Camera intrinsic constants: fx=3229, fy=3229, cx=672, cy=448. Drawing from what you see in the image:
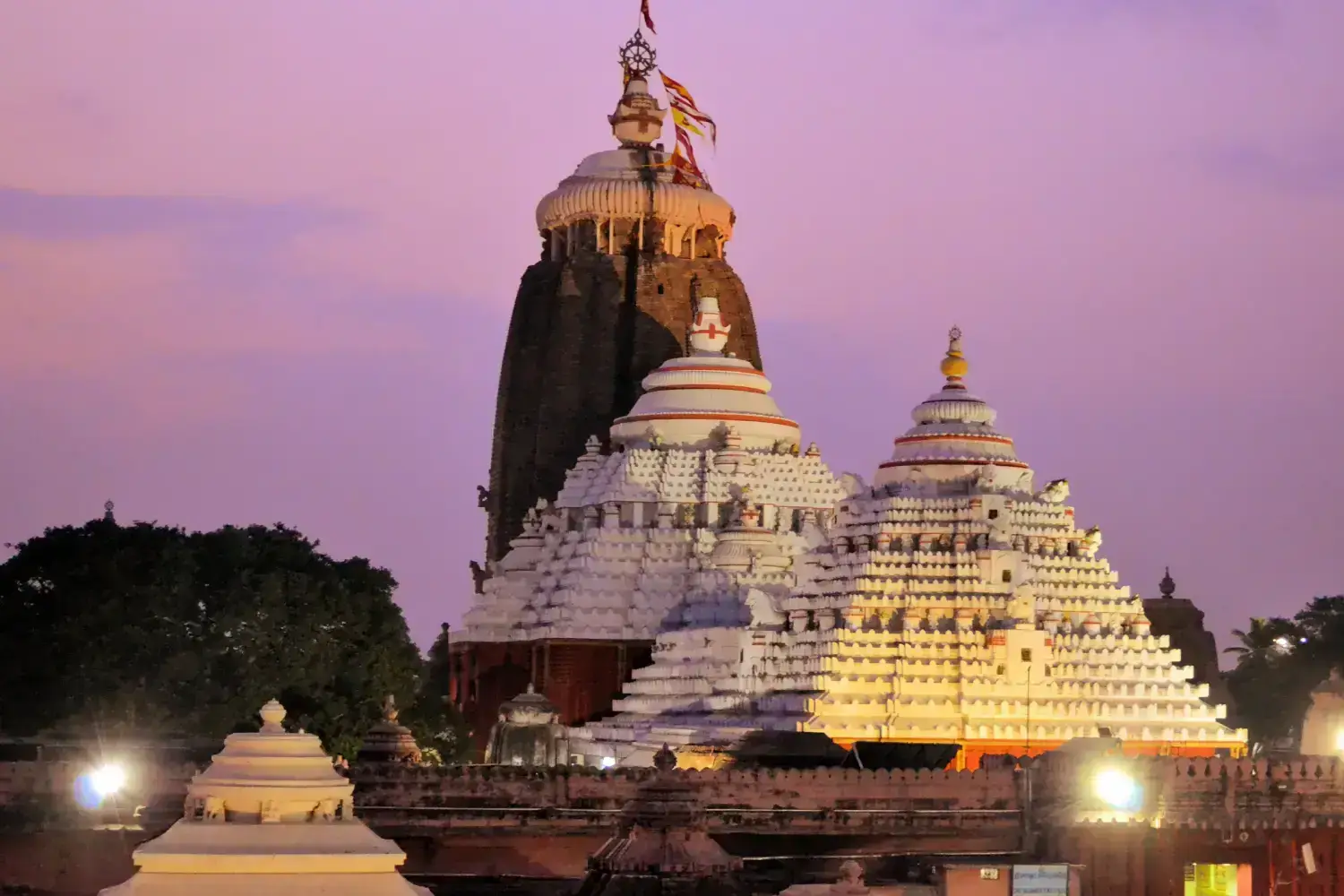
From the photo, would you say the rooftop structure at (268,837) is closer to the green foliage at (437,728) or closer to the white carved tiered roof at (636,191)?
the green foliage at (437,728)

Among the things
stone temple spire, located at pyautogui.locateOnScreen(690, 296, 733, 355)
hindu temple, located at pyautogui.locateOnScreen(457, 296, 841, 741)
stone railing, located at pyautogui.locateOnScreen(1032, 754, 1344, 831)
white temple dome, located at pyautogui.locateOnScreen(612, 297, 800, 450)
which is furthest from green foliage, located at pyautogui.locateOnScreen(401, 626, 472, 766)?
stone railing, located at pyautogui.locateOnScreen(1032, 754, 1344, 831)

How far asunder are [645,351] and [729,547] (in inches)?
748

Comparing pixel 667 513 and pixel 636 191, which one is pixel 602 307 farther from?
pixel 667 513

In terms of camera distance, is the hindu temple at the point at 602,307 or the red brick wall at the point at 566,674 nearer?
the red brick wall at the point at 566,674

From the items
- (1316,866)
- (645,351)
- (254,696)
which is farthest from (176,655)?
(645,351)

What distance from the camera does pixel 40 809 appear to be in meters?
56.9

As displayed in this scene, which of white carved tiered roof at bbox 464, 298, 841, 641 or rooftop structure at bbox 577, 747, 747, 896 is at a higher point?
white carved tiered roof at bbox 464, 298, 841, 641

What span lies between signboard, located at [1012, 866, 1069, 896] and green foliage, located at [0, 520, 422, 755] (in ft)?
73.5

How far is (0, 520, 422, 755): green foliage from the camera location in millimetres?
72812

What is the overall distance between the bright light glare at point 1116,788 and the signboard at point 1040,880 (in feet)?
14.0

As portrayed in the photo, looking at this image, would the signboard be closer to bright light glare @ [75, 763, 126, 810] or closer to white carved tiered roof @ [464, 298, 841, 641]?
bright light glare @ [75, 763, 126, 810]

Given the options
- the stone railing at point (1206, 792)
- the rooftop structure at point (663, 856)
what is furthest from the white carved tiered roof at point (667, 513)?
the rooftop structure at point (663, 856)

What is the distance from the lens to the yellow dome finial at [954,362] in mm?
80625

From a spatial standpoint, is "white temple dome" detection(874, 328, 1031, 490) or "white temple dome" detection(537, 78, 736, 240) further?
"white temple dome" detection(537, 78, 736, 240)
